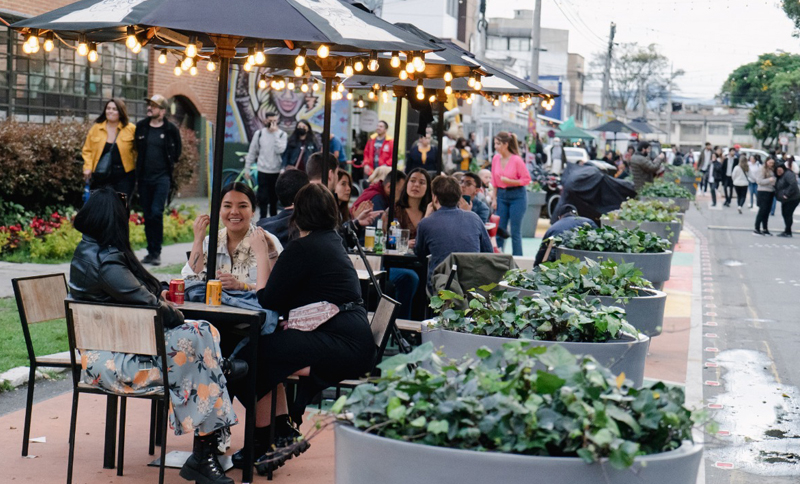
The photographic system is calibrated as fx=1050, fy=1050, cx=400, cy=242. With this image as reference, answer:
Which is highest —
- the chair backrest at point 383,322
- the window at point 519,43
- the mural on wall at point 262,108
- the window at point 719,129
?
the window at point 519,43

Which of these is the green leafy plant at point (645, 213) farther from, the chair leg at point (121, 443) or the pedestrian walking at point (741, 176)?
the pedestrian walking at point (741, 176)

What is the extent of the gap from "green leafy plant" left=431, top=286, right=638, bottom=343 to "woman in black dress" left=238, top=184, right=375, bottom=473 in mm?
548

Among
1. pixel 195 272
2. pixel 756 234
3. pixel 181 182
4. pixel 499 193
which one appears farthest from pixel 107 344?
pixel 756 234

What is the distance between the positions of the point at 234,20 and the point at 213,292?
4.81 feet

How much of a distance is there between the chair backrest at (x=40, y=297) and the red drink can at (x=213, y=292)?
3.00ft

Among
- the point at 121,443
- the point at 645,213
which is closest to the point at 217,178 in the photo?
the point at 121,443

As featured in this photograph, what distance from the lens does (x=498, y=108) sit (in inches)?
1710

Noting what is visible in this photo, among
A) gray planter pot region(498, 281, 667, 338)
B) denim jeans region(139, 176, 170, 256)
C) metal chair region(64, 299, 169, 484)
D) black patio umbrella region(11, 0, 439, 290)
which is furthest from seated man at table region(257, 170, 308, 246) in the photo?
denim jeans region(139, 176, 170, 256)

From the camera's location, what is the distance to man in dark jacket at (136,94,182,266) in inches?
500

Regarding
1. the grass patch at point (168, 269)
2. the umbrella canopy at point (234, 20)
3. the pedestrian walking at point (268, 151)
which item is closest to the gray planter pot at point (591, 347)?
the umbrella canopy at point (234, 20)

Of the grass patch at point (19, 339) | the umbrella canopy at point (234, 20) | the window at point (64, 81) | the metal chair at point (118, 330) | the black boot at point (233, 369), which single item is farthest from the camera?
the window at point (64, 81)

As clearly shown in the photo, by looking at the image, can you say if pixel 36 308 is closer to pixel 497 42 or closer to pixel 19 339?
pixel 19 339

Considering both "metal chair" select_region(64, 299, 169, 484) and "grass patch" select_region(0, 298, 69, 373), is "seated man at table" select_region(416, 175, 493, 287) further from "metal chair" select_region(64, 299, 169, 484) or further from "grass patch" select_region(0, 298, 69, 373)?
"metal chair" select_region(64, 299, 169, 484)

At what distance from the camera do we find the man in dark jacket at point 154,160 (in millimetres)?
12703
